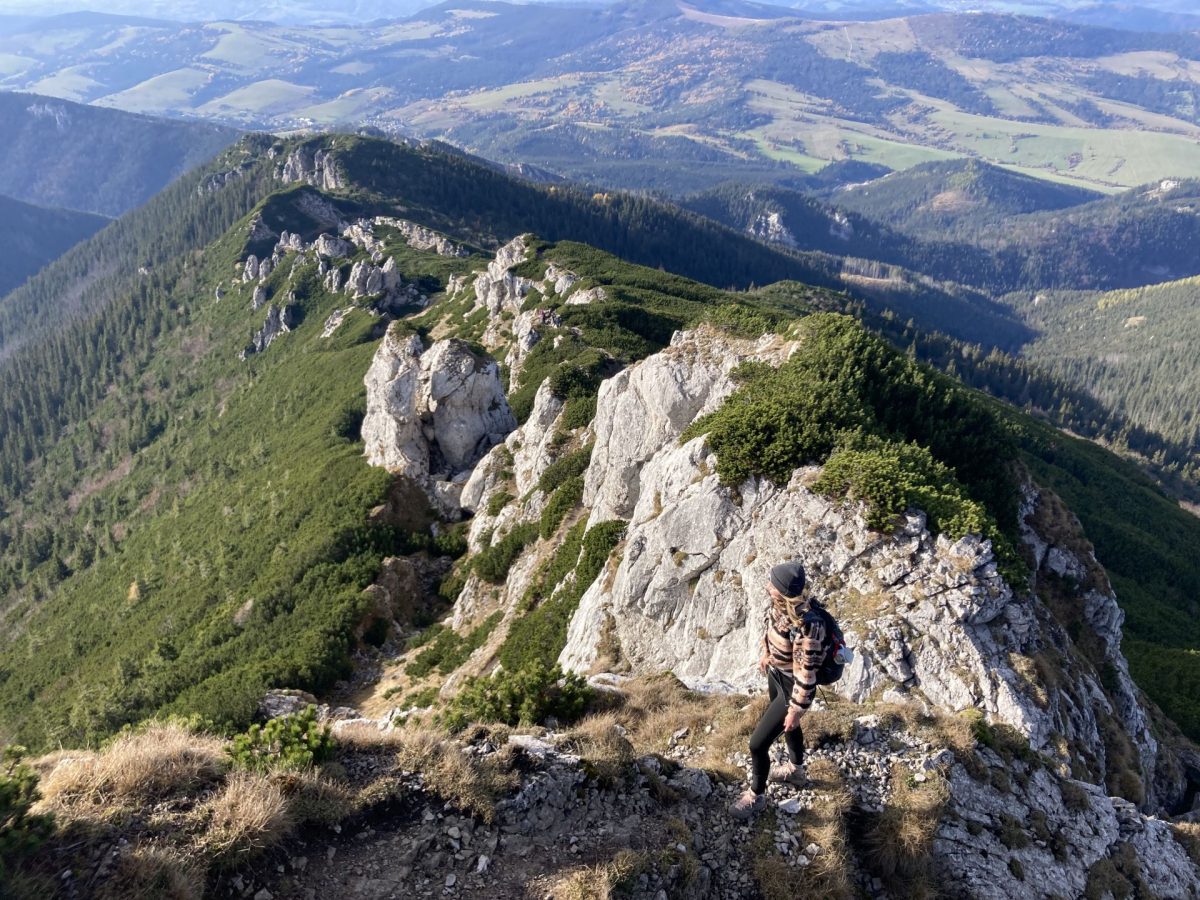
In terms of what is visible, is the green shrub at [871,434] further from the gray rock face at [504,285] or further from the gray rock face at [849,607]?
the gray rock face at [504,285]

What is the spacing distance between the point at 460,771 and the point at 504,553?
3230cm

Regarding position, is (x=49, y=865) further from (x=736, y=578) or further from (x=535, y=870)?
(x=736, y=578)

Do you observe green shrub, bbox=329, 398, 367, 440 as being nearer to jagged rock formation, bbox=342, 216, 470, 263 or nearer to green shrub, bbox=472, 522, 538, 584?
Result: green shrub, bbox=472, 522, 538, 584

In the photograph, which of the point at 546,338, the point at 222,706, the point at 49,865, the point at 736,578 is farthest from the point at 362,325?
the point at 49,865

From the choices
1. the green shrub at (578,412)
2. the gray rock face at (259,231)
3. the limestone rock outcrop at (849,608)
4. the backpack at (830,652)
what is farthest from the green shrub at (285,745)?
the gray rock face at (259,231)

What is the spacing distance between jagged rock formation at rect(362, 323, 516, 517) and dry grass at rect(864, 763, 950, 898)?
159ft

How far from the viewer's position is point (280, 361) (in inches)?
4929

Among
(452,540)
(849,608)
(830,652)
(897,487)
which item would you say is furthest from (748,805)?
(452,540)

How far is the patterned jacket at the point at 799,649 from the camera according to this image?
11.3m

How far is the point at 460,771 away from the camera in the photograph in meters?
12.3

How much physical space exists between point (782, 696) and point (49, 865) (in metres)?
11.5

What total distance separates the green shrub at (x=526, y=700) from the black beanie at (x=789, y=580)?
29.4 feet

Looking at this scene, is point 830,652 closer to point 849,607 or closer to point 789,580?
point 789,580

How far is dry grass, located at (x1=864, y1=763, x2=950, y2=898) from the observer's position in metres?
12.3
